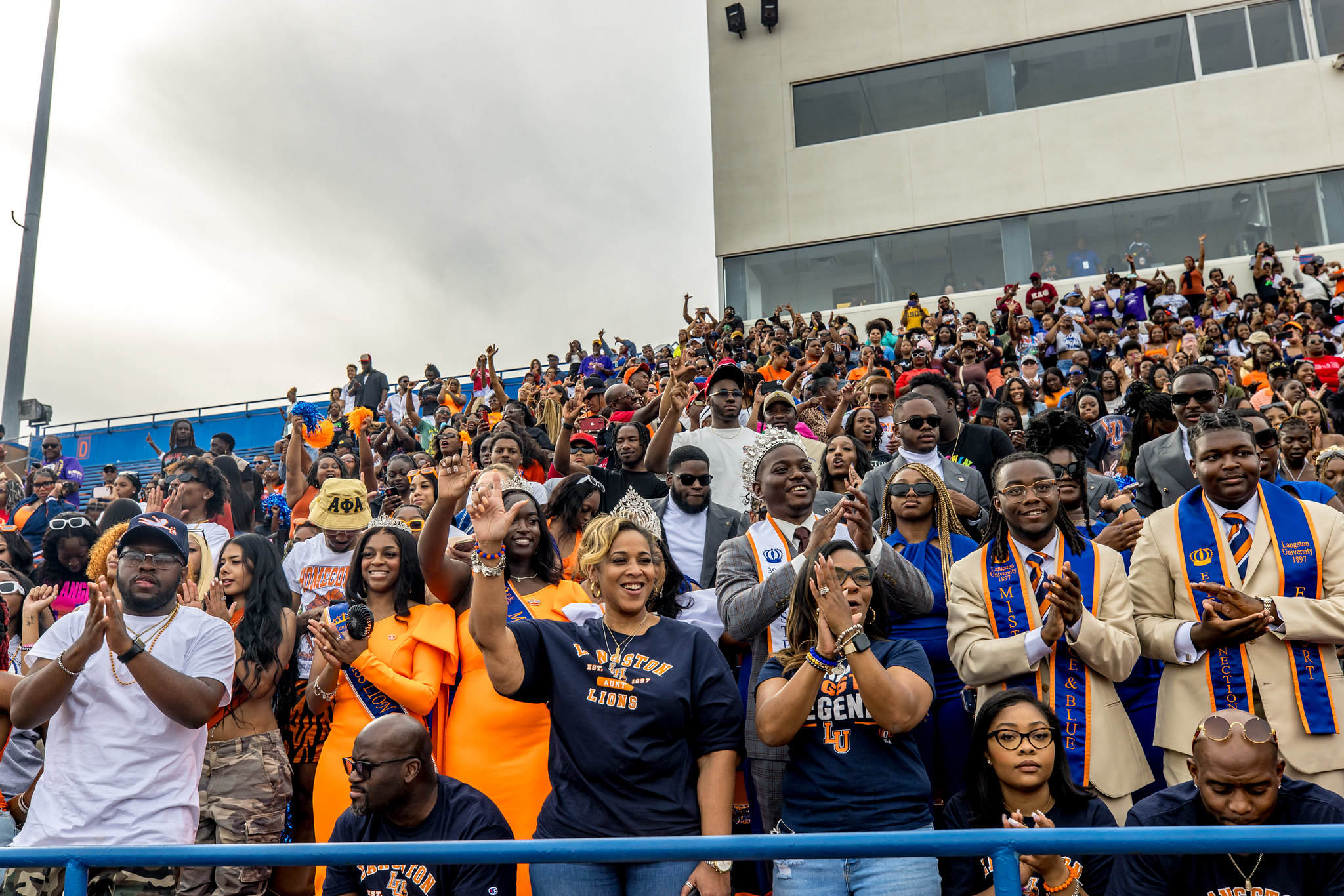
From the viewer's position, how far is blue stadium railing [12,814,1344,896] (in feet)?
6.53

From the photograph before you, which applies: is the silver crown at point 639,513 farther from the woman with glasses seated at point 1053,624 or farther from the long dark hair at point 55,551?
the long dark hair at point 55,551

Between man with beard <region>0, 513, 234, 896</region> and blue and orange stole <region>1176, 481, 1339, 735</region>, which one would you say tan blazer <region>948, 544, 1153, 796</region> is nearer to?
blue and orange stole <region>1176, 481, 1339, 735</region>

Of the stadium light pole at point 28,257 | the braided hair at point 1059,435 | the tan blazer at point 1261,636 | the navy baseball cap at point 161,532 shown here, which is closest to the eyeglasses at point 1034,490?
the tan blazer at point 1261,636

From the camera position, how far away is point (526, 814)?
3.85 meters

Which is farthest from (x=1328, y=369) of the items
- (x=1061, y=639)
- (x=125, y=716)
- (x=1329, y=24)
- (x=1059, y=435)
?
(x=125, y=716)

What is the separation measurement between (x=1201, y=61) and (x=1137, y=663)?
60.4ft

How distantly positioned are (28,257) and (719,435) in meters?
11.3

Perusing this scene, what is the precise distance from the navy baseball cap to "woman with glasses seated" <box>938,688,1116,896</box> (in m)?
3.15

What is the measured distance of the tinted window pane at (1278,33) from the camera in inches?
718

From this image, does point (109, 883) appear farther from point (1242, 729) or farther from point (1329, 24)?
point (1329, 24)

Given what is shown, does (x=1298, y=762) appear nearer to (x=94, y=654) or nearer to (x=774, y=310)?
(x=94, y=654)

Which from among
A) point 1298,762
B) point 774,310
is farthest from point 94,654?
point 774,310

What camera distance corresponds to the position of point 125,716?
3660mm

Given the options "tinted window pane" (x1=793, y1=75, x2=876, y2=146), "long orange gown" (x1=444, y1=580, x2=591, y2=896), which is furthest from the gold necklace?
"tinted window pane" (x1=793, y1=75, x2=876, y2=146)
